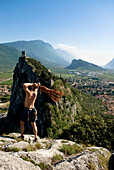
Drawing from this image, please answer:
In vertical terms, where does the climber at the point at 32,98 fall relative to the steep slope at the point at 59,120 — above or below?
above

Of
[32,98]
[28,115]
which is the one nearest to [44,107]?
[28,115]

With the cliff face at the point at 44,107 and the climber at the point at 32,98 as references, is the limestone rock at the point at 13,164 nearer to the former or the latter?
the climber at the point at 32,98

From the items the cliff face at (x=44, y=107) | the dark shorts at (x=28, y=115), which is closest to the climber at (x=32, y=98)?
the dark shorts at (x=28, y=115)

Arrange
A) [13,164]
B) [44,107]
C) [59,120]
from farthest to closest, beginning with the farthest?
[44,107]
[59,120]
[13,164]

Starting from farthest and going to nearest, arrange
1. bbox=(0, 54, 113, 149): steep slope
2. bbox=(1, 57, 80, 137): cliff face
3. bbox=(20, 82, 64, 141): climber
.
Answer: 1. bbox=(1, 57, 80, 137): cliff face
2. bbox=(0, 54, 113, 149): steep slope
3. bbox=(20, 82, 64, 141): climber

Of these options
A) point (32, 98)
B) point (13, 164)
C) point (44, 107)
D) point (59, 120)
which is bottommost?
point (59, 120)

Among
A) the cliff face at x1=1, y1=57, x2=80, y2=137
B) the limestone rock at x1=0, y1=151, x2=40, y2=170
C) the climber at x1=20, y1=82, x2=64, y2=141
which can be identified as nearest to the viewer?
the limestone rock at x1=0, y1=151, x2=40, y2=170

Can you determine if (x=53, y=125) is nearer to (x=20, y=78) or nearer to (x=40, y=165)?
(x=20, y=78)

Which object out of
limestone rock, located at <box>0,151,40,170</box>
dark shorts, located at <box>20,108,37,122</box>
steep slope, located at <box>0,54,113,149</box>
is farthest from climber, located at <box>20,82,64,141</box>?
steep slope, located at <box>0,54,113,149</box>

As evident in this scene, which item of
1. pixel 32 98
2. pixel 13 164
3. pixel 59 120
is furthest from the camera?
pixel 59 120

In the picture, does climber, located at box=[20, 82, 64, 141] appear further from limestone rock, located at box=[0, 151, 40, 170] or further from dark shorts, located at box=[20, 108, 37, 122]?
limestone rock, located at box=[0, 151, 40, 170]

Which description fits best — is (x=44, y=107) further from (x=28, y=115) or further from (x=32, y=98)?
(x=32, y=98)

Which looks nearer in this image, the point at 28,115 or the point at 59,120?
the point at 28,115

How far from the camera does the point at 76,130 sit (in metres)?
18.5
